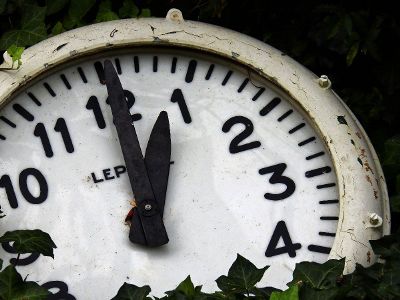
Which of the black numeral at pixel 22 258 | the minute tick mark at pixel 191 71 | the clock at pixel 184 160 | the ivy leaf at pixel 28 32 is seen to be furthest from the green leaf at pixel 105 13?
the black numeral at pixel 22 258

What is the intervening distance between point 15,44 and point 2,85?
1.19 feet

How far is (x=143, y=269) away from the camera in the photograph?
383 centimetres

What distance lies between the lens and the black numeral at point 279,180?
155 inches

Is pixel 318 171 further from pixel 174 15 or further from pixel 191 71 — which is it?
pixel 174 15

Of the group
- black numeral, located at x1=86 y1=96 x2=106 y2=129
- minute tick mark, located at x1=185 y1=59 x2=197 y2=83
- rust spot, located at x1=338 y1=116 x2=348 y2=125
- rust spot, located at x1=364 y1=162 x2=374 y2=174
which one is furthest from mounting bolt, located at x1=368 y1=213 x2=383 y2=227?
black numeral, located at x1=86 y1=96 x2=106 y2=129

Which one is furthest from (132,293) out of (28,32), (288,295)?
(28,32)

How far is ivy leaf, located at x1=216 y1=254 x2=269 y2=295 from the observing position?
3.40 m

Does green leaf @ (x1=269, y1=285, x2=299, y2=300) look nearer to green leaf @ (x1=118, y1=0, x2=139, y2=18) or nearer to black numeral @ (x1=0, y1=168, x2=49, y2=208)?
black numeral @ (x1=0, y1=168, x2=49, y2=208)

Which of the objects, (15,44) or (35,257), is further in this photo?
(15,44)

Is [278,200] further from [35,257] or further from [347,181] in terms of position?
[35,257]

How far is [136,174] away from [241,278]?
597 mm

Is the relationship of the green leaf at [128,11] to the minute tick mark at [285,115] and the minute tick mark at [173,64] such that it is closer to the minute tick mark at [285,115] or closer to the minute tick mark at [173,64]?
the minute tick mark at [173,64]

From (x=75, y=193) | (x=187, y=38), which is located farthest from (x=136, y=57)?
(x=75, y=193)

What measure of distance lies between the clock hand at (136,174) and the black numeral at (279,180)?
282mm
